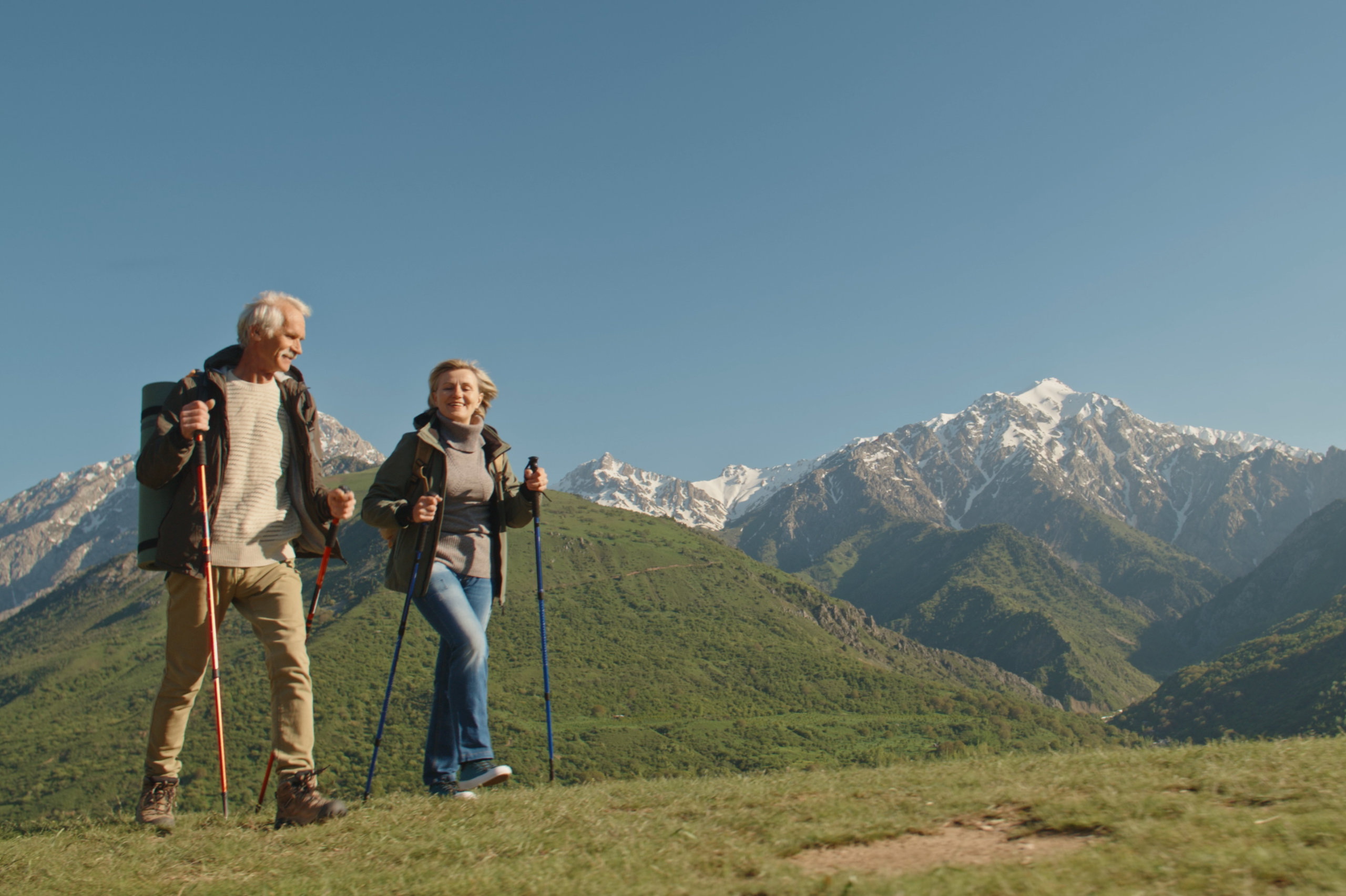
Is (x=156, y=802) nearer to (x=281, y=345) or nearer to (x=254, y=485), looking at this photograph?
(x=254, y=485)

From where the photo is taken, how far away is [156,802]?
7.01 metres

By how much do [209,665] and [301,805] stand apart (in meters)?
1.53

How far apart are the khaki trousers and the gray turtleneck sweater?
5.02 feet

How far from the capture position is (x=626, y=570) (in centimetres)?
18462

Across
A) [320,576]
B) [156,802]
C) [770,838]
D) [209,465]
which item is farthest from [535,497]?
[770,838]

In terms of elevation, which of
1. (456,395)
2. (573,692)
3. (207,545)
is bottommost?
(573,692)

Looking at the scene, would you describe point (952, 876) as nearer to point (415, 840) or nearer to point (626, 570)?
point (415, 840)

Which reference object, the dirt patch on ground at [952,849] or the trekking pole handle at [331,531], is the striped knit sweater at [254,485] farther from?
the dirt patch on ground at [952,849]

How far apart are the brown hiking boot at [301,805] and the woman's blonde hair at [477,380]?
374 cm

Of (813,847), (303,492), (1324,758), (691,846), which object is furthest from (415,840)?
(1324,758)

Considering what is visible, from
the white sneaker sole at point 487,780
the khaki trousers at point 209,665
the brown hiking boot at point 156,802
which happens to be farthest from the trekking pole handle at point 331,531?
the white sneaker sole at point 487,780

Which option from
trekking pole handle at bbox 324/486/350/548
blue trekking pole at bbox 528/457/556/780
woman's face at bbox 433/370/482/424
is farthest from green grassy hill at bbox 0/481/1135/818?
→ woman's face at bbox 433/370/482/424

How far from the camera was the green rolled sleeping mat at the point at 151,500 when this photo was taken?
6.96 metres

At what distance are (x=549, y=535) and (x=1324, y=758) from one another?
188981 millimetres
